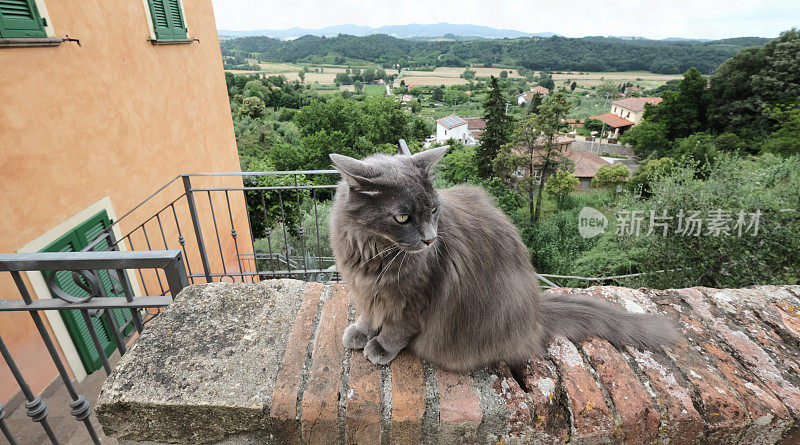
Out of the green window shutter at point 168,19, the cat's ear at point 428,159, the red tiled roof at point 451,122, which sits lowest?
the red tiled roof at point 451,122

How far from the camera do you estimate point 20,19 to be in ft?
9.52

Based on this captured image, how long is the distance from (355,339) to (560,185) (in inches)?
899

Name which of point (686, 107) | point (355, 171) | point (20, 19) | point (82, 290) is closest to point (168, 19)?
Answer: point (20, 19)

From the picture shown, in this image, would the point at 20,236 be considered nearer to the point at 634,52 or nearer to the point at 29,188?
the point at 29,188

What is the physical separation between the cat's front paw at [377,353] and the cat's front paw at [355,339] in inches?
2.1

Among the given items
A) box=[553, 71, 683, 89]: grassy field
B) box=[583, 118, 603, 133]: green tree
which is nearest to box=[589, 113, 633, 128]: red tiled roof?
box=[583, 118, 603, 133]: green tree

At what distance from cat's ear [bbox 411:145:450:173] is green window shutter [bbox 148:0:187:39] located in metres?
4.91

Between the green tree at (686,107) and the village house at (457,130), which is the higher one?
the green tree at (686,107)

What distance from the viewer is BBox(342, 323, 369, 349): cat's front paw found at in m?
1.48

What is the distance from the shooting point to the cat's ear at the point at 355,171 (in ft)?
3.93

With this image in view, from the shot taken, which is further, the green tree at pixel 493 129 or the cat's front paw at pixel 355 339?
the green tree at pixel 493 129

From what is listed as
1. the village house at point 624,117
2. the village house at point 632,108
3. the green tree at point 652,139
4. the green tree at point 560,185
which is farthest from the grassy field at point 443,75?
the green tree at point 560,185

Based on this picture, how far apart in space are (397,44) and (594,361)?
108637mm

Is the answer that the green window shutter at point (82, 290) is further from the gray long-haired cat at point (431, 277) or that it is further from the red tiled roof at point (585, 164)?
the red tiled roof at point (585, 164)
